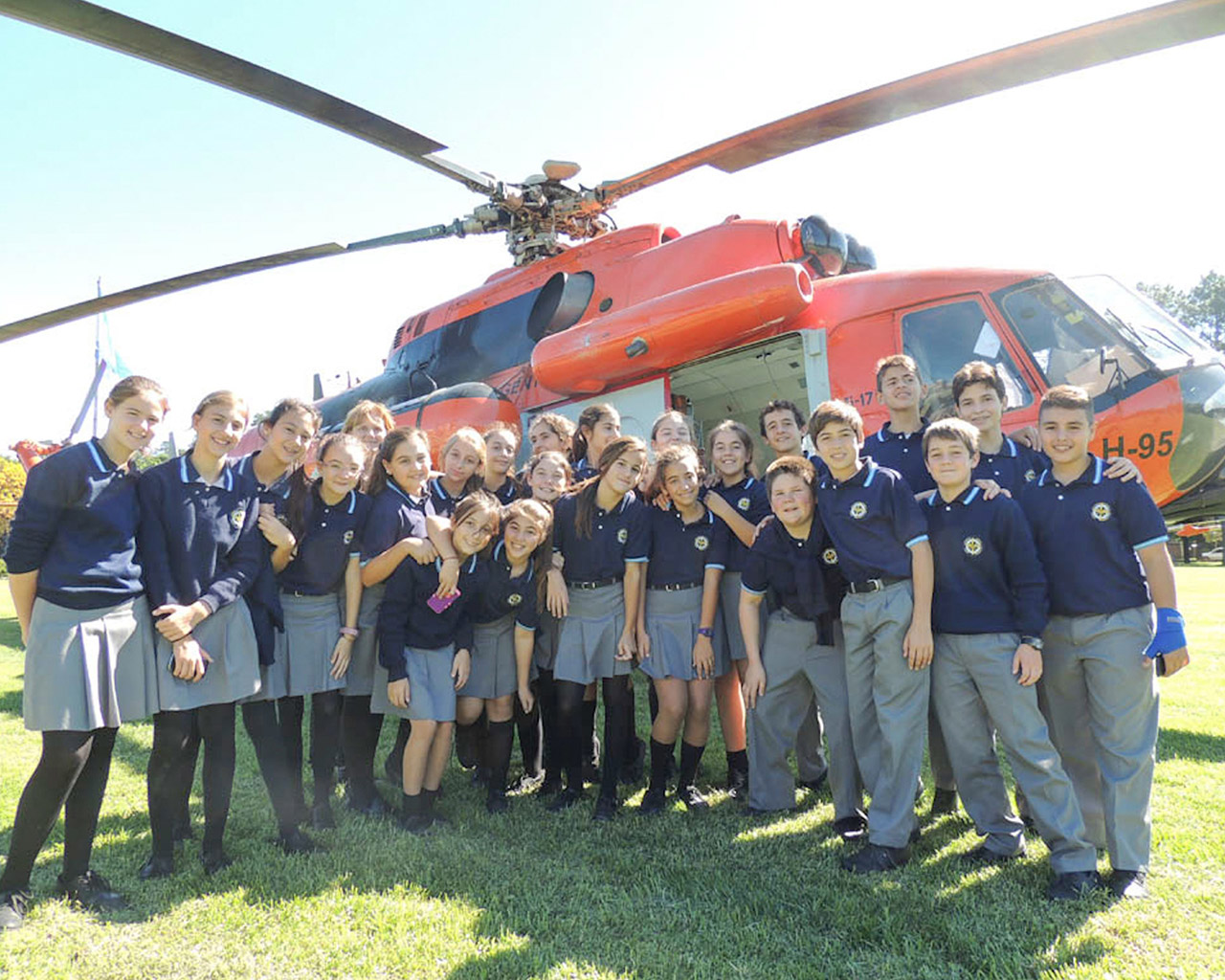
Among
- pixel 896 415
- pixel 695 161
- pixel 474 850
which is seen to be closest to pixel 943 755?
pixel 896 415

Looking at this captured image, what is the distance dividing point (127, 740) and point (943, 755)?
16.5ft

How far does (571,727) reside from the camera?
157 inches

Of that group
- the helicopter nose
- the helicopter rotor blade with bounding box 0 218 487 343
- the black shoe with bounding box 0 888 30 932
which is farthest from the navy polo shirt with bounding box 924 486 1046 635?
the helicopter rotor blade with bounding box 0 218 487 343

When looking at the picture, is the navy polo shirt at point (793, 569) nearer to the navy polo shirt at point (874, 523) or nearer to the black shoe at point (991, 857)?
the navy polo shirt at point (874, 523)

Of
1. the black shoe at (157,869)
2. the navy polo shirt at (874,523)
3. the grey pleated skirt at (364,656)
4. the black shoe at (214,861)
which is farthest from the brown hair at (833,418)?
the black shoe at (157,869)

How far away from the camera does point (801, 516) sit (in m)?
3.48

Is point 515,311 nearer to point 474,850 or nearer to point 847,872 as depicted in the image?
point 474,850

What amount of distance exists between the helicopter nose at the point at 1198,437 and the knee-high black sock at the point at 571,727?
3406 millimetres

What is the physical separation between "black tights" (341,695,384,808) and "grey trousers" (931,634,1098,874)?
102 inches

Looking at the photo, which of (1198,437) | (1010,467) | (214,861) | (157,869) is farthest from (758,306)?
(157,869)

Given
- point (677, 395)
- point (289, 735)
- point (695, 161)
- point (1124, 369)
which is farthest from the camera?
point (677, 395)

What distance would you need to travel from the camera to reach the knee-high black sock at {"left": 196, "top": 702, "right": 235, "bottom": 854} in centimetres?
320

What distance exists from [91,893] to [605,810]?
6.61 ft

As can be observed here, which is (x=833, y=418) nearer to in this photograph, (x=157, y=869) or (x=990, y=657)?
(x=990, y=657)
